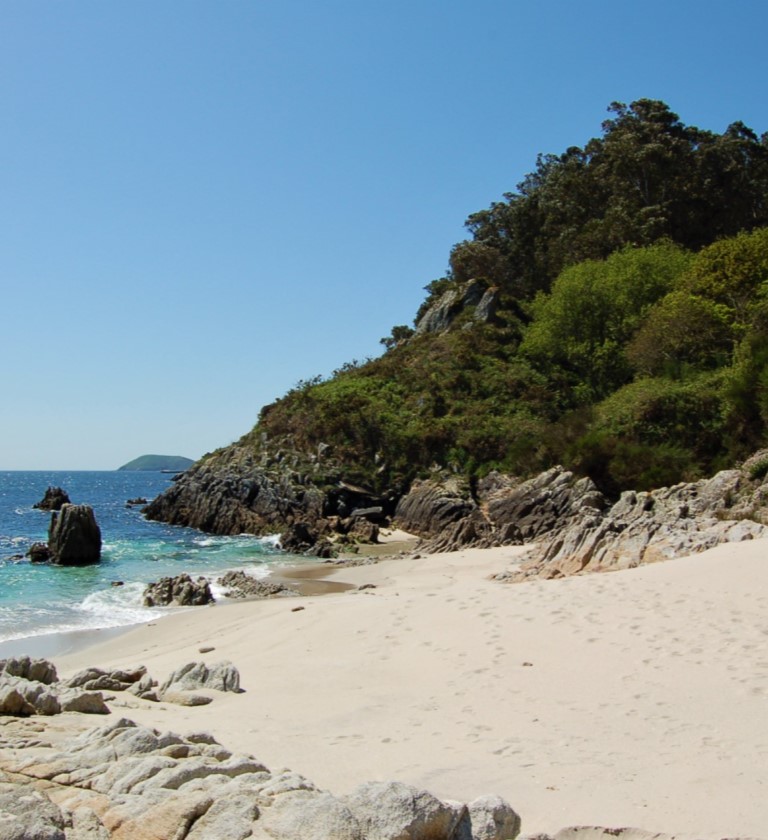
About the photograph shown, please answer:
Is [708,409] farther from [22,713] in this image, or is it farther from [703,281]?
[22,713]

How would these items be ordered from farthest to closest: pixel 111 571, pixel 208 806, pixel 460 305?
pixel 460 305 → pixel 111 571 → pixel 208 806

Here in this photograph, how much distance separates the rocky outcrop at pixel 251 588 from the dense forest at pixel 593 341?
1478cm

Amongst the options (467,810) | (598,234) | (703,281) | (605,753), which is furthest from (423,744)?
(598,234)

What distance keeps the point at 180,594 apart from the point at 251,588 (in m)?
1.87

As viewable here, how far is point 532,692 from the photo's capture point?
27.9ft

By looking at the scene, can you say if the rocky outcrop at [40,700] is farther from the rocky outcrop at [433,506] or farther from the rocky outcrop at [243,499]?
the rocky outcrop at [243,499]

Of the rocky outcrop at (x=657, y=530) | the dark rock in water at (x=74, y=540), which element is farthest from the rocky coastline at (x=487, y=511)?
the dark rock in water at (x=74, y=540)

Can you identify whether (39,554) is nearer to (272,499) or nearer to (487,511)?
(272,499)

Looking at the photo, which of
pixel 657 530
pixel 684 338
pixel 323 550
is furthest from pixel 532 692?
pixel 684 338

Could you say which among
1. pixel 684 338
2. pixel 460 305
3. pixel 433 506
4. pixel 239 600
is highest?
pixel 460 305

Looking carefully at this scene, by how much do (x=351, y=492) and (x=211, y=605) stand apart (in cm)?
1866

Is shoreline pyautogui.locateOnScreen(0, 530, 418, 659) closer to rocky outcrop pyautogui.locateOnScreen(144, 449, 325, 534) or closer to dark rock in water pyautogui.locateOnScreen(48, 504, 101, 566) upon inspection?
rocky outcrop pyautogui.locateOnScreen(144, 449, 325, 534)

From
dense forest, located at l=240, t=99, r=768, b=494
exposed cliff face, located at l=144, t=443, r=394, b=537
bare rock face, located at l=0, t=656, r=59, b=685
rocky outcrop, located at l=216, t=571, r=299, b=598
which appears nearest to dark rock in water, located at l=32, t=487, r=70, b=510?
exposed cliff face, located at l=144, t=443, r=394, b=537

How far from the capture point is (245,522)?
38.2 m
